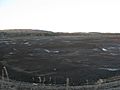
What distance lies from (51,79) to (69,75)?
356cm

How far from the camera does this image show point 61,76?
41688 millimetres

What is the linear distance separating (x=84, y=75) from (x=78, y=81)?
464 centimetres

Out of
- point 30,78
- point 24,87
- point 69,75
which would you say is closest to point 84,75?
point 69,75

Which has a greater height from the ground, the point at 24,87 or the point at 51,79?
the point at 24,87

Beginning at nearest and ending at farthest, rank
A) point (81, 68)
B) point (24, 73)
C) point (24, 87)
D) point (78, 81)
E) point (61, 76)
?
1. point (24, 87)
2. point (78, 81)
3. point (61, 76)
4. point (24, 73)
5. point (81, 68)

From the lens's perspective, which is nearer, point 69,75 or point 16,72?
point 69,75

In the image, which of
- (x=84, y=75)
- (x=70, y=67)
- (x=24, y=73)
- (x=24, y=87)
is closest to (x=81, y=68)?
(x=70, y=67)

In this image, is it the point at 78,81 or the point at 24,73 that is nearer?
the point at 78,81

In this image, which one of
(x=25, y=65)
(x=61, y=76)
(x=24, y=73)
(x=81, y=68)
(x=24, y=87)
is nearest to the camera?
(x=24, y=87)

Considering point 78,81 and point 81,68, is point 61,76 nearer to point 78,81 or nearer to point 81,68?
point 78,81

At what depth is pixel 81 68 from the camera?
163 ft

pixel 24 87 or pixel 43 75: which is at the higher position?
pixel 24 87

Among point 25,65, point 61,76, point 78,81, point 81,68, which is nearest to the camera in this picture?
point 78,81

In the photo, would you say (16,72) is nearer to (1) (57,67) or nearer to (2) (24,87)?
(1) (57,67)
